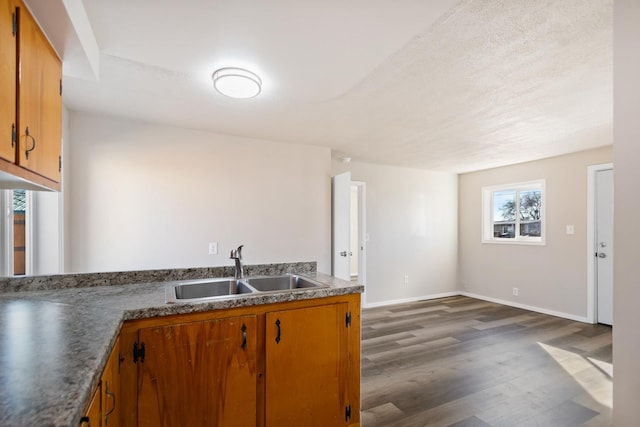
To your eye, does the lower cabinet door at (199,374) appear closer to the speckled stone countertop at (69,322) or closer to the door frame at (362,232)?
the speckled stone countertop at (69,322)

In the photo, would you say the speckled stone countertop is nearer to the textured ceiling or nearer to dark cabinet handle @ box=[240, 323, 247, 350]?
dark cabinet handle @ box=[240, 323, 247, 350]

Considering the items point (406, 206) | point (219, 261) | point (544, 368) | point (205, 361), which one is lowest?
point (544, 368)

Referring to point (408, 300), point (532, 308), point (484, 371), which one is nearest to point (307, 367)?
point (484, 371)

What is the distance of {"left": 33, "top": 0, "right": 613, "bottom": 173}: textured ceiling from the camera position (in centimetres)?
147

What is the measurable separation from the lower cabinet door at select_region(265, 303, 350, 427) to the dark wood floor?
0.47 meters

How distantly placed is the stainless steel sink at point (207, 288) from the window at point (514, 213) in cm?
458

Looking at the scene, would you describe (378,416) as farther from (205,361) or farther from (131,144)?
(131,144)

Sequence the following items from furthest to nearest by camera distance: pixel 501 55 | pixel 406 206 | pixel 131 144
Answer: pixel 406 206 → pixel 131 144 → pixel 501 55

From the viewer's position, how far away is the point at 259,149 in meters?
3.62

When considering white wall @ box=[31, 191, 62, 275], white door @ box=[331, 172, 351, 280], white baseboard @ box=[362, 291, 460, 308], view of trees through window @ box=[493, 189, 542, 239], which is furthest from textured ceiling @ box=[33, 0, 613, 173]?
white baseboard @ box=[362, 291, 460, 308]

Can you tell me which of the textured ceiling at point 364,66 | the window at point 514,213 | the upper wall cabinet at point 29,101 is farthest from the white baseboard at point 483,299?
the upper wall cabinet at point 29,101

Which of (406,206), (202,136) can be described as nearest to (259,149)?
(202,136)

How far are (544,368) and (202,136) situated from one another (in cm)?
405

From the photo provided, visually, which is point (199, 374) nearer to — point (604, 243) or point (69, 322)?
point (69, 322)
